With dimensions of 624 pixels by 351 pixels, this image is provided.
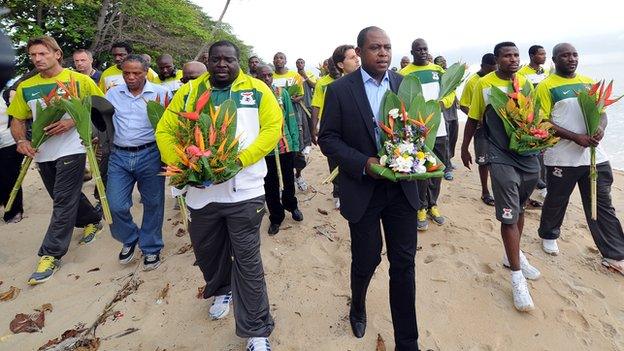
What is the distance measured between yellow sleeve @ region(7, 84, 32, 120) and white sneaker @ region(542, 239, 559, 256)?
5.61 meters

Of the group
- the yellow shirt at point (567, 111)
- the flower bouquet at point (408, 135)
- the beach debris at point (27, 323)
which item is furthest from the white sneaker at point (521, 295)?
the beach debris at point (27, 323)

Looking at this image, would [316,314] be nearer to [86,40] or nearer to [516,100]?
[516,100]

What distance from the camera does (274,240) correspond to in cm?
440

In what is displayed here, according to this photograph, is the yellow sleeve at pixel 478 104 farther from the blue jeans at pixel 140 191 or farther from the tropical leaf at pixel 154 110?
the blue jeans at pixel 140 191

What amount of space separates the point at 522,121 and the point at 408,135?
144 cm

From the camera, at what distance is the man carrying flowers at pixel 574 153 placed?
11.5 ft

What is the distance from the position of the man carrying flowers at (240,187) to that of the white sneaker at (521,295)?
2020mm

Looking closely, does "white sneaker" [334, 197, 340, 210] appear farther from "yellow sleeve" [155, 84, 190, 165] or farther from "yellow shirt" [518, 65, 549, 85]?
"yellow shirt" [518, 65, 549, 85]

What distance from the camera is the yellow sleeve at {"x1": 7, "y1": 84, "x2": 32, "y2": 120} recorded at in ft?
12.0

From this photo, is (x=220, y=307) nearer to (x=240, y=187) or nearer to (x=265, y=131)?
(x=240, y=187)

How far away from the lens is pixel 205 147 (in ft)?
7.59

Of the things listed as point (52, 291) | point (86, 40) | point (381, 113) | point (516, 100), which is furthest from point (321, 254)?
point (86, 40)

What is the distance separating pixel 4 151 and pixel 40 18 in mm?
10801

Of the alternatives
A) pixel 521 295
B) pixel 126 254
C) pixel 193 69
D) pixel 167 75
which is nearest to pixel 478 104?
pixel 521 295
